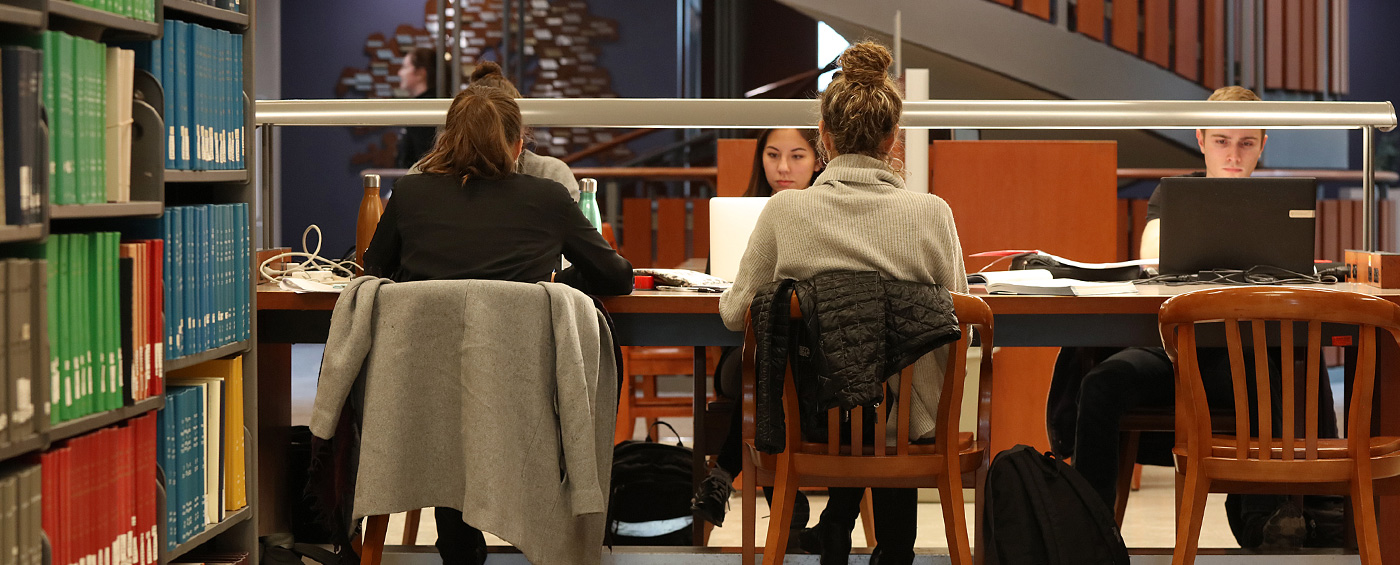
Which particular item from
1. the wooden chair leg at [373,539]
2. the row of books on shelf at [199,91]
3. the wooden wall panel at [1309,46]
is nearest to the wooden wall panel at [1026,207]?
the wooden chair leg at [373,539]

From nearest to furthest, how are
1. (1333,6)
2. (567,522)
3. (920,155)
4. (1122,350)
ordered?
(567,522), (1122,350), (920,155), (1333,6)

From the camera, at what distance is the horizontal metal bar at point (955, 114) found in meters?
2.27

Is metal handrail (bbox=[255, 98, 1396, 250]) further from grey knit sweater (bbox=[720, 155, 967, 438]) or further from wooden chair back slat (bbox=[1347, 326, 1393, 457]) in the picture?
wooden chair back slat (bbox=[1347, 326, 1393, 457])

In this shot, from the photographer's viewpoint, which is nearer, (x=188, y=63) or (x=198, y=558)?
(x=188, y=63)

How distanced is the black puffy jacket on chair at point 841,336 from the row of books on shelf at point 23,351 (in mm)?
947

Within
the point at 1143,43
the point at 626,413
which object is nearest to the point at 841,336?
the point at 626,413

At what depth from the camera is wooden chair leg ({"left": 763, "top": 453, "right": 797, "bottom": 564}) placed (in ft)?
5.88

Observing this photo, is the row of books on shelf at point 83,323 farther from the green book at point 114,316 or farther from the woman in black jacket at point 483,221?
the woman in black jacket at point 483,221

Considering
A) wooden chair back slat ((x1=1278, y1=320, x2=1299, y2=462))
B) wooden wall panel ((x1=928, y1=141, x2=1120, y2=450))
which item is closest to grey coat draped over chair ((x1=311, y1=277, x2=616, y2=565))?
wooden chair back slat ((x1=1278, y1=320, x2=1299, y2=462))

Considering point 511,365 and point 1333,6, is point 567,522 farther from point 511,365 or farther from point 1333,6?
point 1333,6

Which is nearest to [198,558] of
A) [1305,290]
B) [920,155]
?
[1305,290]

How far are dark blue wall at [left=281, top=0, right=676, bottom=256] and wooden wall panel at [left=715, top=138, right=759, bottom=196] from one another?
3643 millimetres

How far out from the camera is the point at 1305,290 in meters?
1.72

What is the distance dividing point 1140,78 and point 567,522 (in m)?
5.92
